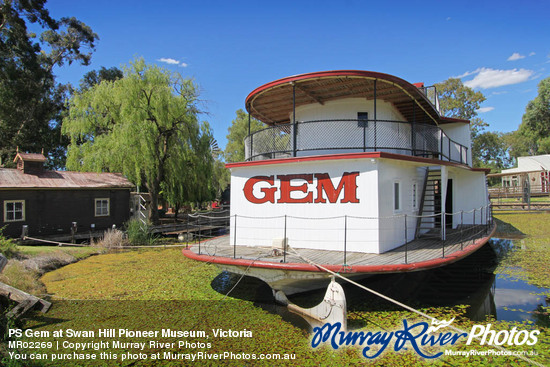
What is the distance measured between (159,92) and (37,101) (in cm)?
2235

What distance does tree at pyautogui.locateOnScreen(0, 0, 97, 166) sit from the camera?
28203 mm

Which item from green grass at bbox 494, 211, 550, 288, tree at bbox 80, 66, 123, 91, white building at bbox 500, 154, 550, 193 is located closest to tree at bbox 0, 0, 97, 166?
tree at bbox 80, 66, 123, 91

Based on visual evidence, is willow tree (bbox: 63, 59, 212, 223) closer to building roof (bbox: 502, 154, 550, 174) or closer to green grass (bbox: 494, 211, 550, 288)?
green grass (bbox: 494, 211, 550, 288)

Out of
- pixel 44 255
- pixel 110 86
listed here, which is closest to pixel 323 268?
pixel 44 255

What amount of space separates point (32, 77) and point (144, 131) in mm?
21937

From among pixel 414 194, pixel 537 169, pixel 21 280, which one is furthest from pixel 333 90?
pixel 537 169

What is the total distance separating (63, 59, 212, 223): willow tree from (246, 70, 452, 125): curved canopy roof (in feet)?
29.4

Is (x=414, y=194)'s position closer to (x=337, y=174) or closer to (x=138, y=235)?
(x=337, y=174)

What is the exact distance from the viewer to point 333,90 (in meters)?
10.5

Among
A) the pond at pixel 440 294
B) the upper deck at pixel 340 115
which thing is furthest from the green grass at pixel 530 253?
the upper deck at pixel 340 115

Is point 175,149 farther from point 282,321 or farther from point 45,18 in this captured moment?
point 45,18

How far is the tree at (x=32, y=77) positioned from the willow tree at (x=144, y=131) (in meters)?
14.0

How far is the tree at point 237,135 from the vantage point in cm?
4366

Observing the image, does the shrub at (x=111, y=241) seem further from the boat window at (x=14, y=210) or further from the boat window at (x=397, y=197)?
the boat window at (x=397, y=197)
